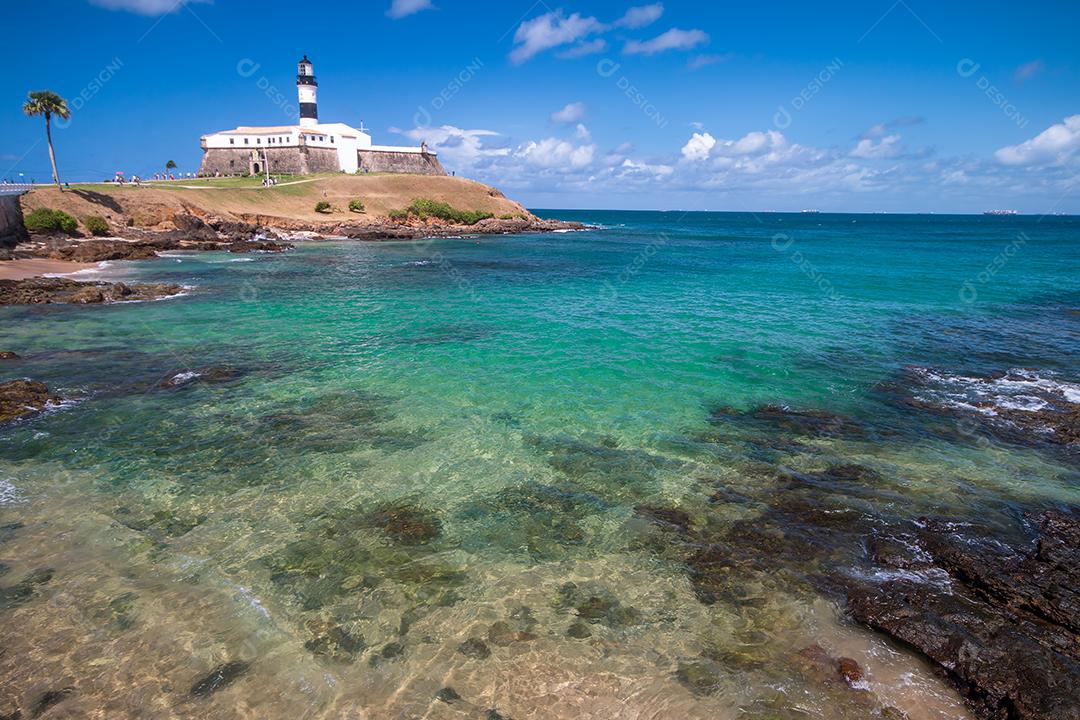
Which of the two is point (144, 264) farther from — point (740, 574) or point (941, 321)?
point (941, 321)

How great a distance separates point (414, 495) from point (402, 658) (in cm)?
443

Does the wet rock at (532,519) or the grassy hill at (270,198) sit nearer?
the wet rock at (532,519)

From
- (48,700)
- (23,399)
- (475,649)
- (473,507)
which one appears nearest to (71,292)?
(23,399)

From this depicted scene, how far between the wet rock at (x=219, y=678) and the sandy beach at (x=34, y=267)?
4117cm

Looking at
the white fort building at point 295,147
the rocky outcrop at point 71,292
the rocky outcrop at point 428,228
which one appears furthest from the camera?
the white fort building at point 295,147

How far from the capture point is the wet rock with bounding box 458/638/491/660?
303 inches

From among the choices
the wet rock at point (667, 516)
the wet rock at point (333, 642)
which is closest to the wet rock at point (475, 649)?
the wet rock at point (333, 642)

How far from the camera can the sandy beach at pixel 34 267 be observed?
A: 37062mm

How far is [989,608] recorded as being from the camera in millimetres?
8320

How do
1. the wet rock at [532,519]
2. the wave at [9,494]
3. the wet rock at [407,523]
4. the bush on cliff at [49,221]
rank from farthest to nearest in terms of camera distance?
1. the bush on cliff at [49,221]
2. the wave at [9,494]
3. the wet rock at [407,523]
4. the wet rock at [532,519]

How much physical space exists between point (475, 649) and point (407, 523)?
3.53 m

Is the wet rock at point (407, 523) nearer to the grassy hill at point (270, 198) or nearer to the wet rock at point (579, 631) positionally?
the wet rock at point (579, 631)

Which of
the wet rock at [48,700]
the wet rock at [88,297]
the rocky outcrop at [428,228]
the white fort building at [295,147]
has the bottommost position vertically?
the wet rock at [48,700]

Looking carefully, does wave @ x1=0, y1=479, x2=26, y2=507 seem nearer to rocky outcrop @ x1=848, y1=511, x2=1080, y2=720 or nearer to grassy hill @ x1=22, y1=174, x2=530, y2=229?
rocky outcrop @ x1=848, y1=511, x2=1080, y2=720
